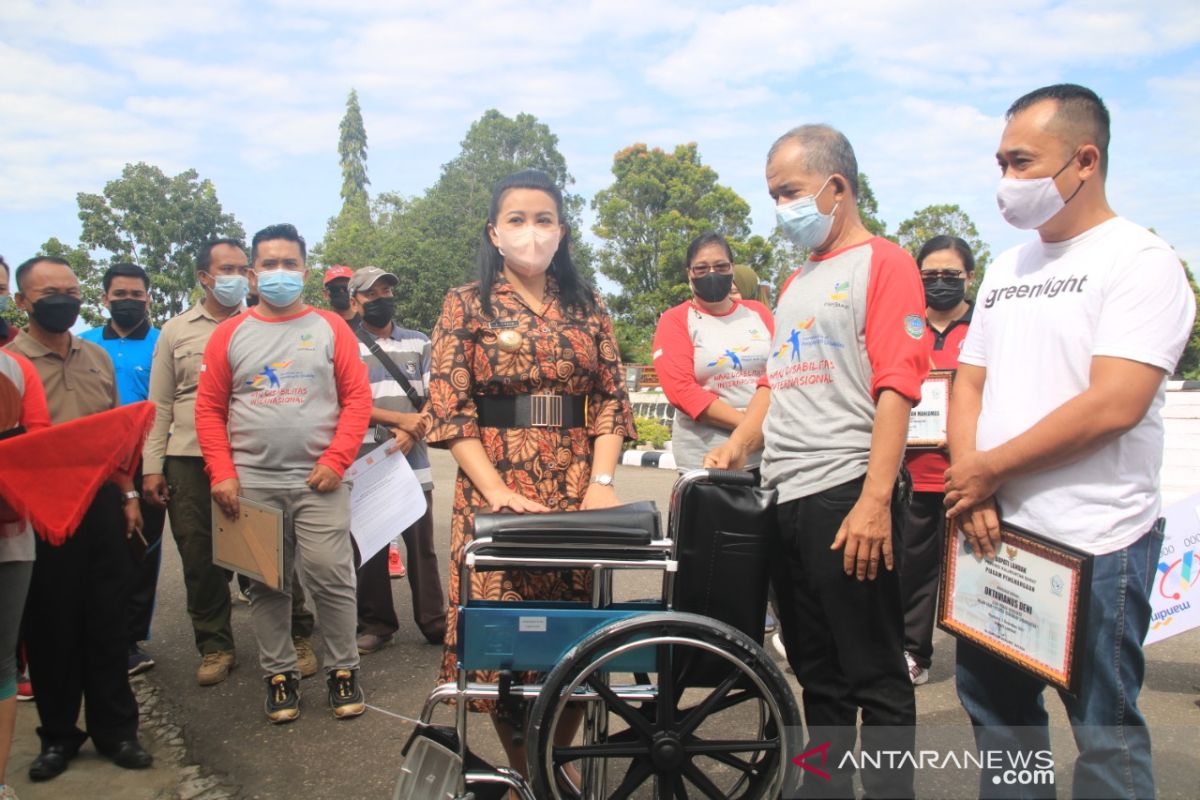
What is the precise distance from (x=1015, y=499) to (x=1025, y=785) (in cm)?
67

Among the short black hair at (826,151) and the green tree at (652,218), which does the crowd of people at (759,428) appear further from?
the green tree at (652,218)

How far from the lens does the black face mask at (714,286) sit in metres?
3.98

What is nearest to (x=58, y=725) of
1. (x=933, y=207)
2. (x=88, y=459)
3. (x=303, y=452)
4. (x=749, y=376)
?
(x=88, y=459)

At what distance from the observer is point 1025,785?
201 cm

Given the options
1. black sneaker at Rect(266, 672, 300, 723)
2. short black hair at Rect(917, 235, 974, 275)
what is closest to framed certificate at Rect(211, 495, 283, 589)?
Result: black sneaker at Rect(266, 672, 300, 723)

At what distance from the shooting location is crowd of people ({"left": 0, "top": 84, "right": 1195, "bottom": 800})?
189cm

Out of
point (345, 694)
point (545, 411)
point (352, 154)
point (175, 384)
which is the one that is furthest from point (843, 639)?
point (352, 154)

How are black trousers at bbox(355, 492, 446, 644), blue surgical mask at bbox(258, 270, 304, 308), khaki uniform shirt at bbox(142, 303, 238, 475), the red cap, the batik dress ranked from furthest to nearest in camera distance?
the red cap → black trousers at bbox(355, 492, 446, 644) → khaki uniform shirt at bbox(142, 303, 238, 475) → blue surgical mask at bbox(258, 270, 304, 308) → the batik dress

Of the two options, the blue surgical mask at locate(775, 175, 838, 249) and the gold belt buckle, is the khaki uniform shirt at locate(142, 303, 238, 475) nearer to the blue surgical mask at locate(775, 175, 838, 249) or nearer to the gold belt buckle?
the gold belt buckle

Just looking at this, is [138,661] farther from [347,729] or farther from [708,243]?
[708,243]

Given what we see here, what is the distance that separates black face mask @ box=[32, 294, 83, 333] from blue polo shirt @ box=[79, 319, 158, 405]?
0.83m

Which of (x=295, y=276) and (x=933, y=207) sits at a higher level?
(x=933, y=207)

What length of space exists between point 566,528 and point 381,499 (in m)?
2.18

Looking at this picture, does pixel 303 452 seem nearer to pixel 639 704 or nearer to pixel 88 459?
pixel 88 459
